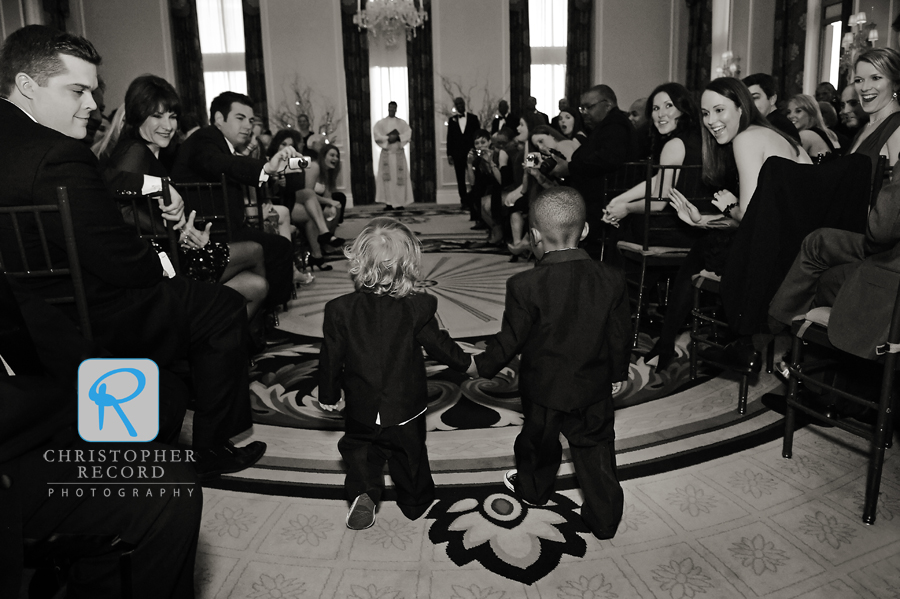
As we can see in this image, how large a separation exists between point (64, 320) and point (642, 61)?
12.3m

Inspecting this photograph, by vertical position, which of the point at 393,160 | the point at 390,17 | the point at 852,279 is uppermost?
the point at 390,17

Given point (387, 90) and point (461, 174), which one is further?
point (387, 90)

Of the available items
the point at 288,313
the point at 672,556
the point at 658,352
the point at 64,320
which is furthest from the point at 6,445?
the point at 288,313

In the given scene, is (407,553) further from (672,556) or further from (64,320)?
(64,320)

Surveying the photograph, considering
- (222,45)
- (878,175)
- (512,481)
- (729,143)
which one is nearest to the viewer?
(512,481)

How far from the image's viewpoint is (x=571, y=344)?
1712mm

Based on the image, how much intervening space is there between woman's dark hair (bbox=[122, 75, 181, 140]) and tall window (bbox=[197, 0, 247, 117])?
935 centimetres

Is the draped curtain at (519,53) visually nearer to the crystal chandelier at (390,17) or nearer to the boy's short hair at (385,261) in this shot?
the crystal chandelier at (390,17)

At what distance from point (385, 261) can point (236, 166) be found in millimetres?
1795

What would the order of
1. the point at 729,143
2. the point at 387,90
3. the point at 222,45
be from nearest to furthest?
the point at 729,143
the point at 222,45
the point at 387,90

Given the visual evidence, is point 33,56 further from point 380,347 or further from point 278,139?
point 278,139

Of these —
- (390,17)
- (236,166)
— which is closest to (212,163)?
(236,166)

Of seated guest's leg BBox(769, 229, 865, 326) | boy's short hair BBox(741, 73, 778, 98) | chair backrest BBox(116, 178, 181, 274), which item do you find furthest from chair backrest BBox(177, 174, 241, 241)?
boy's short hair BBox(741, 73, 778, 98)

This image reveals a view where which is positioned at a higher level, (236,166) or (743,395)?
(236,166)
